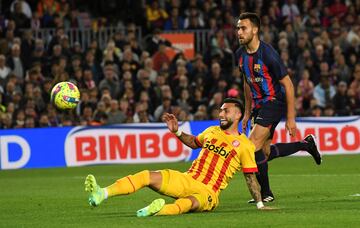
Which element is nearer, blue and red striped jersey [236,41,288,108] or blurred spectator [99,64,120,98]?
blue and red striped jersey [236,41,288,108]

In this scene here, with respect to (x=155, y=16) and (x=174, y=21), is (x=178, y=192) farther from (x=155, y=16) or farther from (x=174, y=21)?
(x=155, y=16)

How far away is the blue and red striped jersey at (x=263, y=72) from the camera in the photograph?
12273mm

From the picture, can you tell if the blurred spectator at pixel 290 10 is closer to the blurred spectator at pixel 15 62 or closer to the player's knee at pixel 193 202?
the blurred spectator at pixel 15 62

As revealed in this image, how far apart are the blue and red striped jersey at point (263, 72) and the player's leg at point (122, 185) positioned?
220cm

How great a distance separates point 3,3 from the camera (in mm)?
27031

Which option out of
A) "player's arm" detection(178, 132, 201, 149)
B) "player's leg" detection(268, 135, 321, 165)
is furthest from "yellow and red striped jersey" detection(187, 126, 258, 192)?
"player's leg" detection(268, 135, 321, 165)

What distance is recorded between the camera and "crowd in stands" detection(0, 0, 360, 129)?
22812mm

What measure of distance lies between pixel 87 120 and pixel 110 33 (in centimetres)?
432

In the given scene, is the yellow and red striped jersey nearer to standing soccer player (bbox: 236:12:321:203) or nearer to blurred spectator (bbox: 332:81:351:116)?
standing soccer player (bbox: 236:12:321:203)

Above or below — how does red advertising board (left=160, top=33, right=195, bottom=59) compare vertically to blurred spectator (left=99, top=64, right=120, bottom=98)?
above

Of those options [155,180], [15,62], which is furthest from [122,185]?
[15,62]

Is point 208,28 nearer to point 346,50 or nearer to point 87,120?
point 346,50

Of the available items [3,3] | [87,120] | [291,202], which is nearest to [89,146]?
[87,120]

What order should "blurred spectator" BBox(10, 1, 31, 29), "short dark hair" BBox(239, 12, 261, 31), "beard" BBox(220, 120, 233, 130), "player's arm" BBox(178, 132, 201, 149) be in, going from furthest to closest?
"blurred spectator" BBox(10, 1, 31, 29) < "short dark hair" BBox(239, 12, 261, 31) < "player's arm" BBox(178, 132, 201, 149) < "beard" BBox(220, 120, 233, 130)
